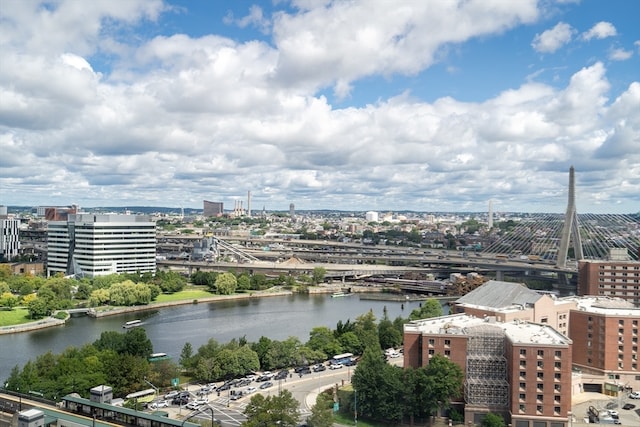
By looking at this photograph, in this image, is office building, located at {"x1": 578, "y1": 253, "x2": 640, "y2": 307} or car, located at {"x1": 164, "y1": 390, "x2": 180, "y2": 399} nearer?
car, located at {"x1": 164, "y1": 390, "x2": 180, "y2": 399}

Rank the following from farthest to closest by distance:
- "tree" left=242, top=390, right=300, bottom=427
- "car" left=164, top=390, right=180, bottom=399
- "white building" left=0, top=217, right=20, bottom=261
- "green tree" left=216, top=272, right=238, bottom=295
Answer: "white building" left=0, top=217, right=20, bottom=261 < "green tree" left=216, top=272, right=238, bottom=295 < "car" left=164, top=390, right=180, bottom=399 < "tree" left=242, top=390, right=300, bottom=427

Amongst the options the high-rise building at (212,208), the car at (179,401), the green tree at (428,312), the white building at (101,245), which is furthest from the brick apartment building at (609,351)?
the high-rise building at (212,208)

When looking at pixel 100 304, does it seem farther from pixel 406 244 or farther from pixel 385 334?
pixel 406 244

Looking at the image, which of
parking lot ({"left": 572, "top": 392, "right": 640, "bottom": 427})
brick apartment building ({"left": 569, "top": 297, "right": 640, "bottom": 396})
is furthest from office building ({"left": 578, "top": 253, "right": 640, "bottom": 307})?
parking lot ({"left": 572, "top": 392, "right": 640, "bottom": 427})

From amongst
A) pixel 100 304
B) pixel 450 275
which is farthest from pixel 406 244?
pixel 100 304

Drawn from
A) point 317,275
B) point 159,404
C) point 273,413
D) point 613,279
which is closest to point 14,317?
point 159,404

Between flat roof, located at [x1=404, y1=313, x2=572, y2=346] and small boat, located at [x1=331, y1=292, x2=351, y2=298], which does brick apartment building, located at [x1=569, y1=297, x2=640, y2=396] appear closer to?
flat roof, located at [x1=404, y1=313, x2=572, y2=346]

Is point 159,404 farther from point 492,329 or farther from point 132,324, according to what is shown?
point 132,324
